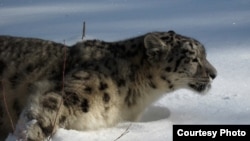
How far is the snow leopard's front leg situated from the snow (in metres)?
0.10

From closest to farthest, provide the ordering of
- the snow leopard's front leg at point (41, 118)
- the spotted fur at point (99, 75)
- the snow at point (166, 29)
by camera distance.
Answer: the snow leopard's front leg at point (41, 118), the spotted fur at point (99, 75), the snow at point (166, 29)

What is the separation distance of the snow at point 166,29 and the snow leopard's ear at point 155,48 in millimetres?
520

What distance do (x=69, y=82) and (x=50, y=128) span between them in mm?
509

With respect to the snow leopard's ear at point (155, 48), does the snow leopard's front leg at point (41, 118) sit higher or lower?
lower

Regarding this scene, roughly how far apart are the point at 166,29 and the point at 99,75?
4.13m

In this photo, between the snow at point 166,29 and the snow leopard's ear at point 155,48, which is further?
the snow leopard's ear at point 155,48

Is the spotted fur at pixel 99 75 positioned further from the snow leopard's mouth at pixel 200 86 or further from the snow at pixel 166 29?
the snow at pixel 166 29

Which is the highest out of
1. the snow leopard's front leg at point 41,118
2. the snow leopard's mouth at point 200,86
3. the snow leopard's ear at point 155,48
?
the snow leopard's ear at point 155,48

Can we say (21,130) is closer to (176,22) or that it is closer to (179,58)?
(179,58)

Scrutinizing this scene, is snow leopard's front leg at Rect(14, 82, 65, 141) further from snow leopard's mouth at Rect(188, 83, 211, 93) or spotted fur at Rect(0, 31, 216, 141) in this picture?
snow leopard's mouth at Rect(188, 83, 211, 93)

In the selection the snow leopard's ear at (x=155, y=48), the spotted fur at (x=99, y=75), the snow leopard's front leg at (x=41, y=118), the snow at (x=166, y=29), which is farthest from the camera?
the snow leopard's ear at (x=155, y=48)

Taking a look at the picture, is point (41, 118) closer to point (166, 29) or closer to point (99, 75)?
point (99, 75)

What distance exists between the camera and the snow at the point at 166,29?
4.77 metres

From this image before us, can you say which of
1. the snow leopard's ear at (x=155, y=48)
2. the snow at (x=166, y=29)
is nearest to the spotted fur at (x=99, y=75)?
the snow leopard's ear at (x=155, y=48)
